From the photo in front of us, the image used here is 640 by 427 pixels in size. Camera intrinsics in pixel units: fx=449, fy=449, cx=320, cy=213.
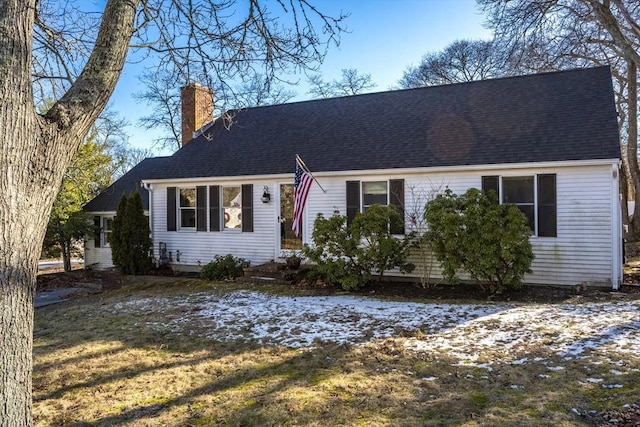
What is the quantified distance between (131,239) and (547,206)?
11038 millimetres

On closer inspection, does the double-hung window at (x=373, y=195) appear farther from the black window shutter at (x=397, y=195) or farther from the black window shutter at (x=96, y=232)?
the black window shutter at (x=96, y=232)

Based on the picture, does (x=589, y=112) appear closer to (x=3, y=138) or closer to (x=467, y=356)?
(x=467, y=356)

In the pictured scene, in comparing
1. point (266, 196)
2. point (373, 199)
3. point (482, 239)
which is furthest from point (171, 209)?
point (482, 239)

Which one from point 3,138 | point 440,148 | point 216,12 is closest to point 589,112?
point 440,148

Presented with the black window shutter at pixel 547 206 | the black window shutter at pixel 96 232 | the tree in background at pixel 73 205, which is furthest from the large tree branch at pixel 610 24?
the black window shutter at pixel 96 232

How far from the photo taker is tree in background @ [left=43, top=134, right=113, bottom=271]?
1566 centimetres

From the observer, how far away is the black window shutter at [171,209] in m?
14.1

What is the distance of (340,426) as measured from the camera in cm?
343

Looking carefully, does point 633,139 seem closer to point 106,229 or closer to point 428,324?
point 428,324

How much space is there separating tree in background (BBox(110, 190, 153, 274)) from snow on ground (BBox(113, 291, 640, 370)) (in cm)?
469

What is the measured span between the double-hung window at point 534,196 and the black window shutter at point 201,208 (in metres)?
8.13

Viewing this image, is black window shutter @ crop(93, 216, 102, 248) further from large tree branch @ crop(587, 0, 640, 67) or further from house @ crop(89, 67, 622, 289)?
large tree branch @ crop(587, 0, 640, 67)

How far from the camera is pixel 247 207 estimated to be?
42.7ft

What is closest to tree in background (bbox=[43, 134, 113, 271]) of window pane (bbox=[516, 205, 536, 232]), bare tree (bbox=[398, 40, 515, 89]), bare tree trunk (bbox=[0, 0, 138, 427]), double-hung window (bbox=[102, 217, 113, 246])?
double-hung window (bbox=[102, 217, 113, 246])
